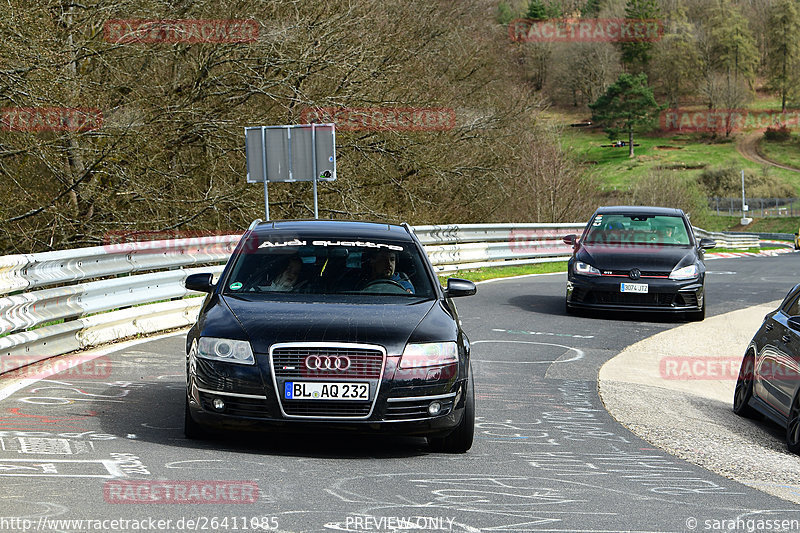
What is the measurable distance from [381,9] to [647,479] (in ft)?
83.5

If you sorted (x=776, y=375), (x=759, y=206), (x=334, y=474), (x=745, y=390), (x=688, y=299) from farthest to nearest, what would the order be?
(x=759, y=206) < (x=688, y=299) < (x=745, y=390) < (x=776, y=375) < (x=334, y=474)

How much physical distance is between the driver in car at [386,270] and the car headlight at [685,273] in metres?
8.60

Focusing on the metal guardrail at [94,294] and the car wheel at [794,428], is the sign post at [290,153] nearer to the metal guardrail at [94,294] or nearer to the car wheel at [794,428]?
the metal guardrail at [94,294]

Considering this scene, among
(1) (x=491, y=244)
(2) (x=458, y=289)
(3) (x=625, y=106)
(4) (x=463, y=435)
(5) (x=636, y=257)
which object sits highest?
(2) (x=458, y=289)

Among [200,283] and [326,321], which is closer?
[326,321]

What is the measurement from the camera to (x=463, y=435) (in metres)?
6.66

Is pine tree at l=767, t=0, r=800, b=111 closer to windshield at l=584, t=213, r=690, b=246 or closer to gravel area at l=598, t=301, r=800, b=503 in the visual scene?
windshield at l=584, t=213, r=690, b=246

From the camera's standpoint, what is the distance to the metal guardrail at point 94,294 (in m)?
9.29

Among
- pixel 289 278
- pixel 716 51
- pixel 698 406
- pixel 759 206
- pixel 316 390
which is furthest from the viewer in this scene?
pixel 716 51

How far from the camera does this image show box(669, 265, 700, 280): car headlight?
15.4 m

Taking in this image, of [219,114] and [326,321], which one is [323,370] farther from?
[219,114]

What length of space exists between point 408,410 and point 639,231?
36.5 ft

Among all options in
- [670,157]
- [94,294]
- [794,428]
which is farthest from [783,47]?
[794,428]

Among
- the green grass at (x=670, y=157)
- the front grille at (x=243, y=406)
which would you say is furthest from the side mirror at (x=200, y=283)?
the green grass at (x=670, y=157)
